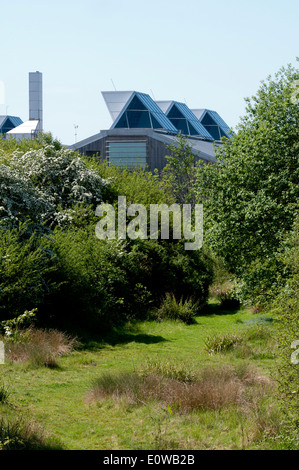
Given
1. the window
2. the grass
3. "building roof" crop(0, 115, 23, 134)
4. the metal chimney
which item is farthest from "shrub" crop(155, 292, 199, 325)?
"building roof" crop(0, 115, 23, 134)

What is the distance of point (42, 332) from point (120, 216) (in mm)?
8341

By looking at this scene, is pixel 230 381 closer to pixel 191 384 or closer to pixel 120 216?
pixel 191 384

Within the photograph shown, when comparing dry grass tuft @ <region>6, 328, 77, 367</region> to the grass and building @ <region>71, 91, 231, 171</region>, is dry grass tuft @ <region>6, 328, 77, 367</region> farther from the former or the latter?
building @ <region>71, 91, 231, 171</region>

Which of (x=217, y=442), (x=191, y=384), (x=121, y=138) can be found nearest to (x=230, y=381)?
(x=191, y=384)

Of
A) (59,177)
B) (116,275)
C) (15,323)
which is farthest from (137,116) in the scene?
(15,323)

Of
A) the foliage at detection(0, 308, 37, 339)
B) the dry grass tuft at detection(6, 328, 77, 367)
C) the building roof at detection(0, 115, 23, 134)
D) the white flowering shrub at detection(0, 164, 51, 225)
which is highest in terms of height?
the building roof at detection(0, 115, 23, 134)

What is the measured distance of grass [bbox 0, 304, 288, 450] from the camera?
8.41m

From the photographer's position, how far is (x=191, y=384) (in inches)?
417

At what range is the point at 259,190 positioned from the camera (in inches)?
736

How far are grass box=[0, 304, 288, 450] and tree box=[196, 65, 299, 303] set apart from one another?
4.90 m

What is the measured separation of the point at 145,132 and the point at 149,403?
38.2 meters

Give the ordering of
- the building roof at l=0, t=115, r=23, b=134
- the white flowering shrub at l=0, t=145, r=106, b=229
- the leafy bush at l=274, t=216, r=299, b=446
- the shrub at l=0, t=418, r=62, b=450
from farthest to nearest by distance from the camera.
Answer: the building roof at l=0, t=115, r=23, b=134, the white flowering shrub at l=0, t=145, r=106, b=229, the leafy bush at l=274, t=216, r=299, b=446, the shrub at l=0, t=418, r=62, b=450

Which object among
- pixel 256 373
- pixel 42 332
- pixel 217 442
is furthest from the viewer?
pixel 42 332

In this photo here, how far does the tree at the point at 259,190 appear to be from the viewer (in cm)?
1848
